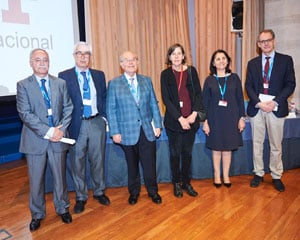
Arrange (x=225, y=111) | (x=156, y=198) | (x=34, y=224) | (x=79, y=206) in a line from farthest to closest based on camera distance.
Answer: (x=225, y=111), (x=156, y=198), (x=79, y=206), (x=34, y=224)

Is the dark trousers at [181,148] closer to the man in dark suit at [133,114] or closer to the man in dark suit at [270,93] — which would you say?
the man in dark suit at [133,114]

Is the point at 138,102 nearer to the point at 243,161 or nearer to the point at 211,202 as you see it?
the point at 211,202

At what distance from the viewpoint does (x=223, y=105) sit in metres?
2.92

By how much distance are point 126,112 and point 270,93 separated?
1.45m

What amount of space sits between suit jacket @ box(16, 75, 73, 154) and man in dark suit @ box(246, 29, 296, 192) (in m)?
1.83

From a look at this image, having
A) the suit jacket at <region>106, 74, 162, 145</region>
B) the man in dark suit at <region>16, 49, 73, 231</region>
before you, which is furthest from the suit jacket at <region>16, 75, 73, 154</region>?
the suit jacket at <region>106, 74, 162, 145</region>

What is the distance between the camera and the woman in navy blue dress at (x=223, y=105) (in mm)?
2910

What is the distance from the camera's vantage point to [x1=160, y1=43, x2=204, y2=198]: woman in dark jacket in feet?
8.86

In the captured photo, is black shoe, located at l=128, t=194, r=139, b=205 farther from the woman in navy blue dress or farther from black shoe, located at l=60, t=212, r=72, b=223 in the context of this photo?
the woman in navy blue dress

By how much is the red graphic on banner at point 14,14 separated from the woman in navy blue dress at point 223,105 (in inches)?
82.5

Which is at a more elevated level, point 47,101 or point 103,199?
point 47,101

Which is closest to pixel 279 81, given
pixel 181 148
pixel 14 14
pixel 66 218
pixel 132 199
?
pixel 181 148

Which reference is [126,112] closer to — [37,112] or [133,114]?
[133,114]

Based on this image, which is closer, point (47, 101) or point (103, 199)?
point (47, 101)
